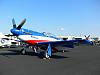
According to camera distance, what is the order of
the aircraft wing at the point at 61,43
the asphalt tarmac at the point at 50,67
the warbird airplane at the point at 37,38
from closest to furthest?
the asphalt tarmac at the point at 50,67, the aircraft wing at the point at 61,43, the warbird airplane at the point at 37,38

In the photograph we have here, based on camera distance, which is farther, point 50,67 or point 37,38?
point 37,38

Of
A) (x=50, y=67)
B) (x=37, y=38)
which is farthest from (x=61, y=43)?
(x=50, y=67)

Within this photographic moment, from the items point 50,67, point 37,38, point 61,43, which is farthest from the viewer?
point 37,38

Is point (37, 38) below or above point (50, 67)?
above

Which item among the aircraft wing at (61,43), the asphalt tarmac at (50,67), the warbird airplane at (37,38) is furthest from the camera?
the warbird airplane at (37,38)

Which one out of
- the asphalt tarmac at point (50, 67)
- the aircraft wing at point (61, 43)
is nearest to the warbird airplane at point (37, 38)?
the aircraft wing at point (61, 43)

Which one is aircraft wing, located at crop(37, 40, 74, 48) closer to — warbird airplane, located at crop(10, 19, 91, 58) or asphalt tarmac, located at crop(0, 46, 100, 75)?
warbird airplane, located at crop(10, 19, 91, 58)

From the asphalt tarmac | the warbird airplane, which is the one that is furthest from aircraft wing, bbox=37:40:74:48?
the asphalt tarmac

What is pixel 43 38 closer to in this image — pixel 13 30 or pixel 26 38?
pixel 26 38

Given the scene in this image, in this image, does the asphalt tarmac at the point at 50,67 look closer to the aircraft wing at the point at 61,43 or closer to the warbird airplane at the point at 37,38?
the aircraft wing at the point at 61,43

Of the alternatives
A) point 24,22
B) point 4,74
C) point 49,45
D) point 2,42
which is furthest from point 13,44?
point 4,74

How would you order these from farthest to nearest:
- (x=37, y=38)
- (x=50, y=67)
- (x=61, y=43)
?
1. (x=37, y=38)
2. (x=61, y=43)
3. (x=50, y=67)

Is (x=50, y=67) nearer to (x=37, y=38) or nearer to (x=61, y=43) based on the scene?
(x=61, y=43)

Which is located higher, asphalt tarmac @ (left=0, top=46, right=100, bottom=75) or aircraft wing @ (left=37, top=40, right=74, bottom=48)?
aircraft wing @ (left=37, top=40, right=74, bottom=48)
